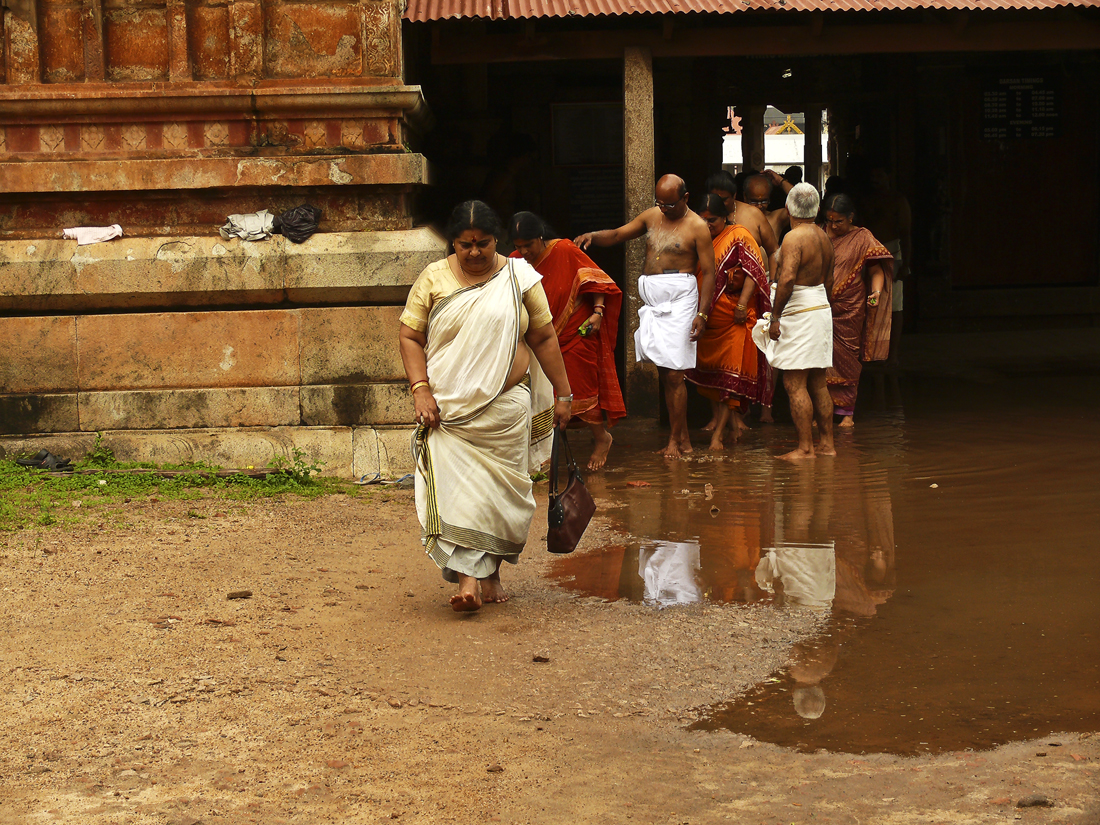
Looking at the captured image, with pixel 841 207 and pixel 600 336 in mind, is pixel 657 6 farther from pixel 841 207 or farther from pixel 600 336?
pixel 600 336

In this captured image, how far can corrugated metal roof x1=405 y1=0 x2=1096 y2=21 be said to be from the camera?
7727 mm

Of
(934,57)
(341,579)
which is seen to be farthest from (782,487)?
(934,57)

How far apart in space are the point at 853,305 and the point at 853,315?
7 centimetres

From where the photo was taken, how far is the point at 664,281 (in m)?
7.86

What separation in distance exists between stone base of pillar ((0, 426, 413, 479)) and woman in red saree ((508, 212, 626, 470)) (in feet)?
3.74

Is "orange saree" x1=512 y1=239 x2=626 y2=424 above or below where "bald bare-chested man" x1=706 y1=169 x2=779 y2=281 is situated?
below

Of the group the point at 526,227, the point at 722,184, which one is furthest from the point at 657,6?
the point at 526,227

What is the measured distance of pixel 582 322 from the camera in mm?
7676

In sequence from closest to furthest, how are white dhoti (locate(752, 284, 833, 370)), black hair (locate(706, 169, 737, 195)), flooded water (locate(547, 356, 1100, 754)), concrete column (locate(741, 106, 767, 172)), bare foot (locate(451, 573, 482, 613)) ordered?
flooded water (locate(547, 356, 1100, 754)), bare foot (locate(451, 573, 482, 613)), white dhoti (locate(752, 284, 833, 370)), black hair (locate(706, 169, 737, 195)), concrete column (locate(741, 106, 767, 172))

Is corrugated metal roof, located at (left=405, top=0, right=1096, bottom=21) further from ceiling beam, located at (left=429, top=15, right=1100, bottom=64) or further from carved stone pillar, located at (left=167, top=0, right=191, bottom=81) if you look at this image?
carved stone pillar, located at (left=167, top=0, right=191, bottom=81)

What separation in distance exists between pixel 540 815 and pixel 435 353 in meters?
2.19

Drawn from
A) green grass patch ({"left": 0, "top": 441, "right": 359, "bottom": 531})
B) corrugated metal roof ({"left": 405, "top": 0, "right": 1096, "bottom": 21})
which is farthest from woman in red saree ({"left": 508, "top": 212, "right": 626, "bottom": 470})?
green grass patch ({"left": 0, "top": 441, "right": 359, "bottom": 531})

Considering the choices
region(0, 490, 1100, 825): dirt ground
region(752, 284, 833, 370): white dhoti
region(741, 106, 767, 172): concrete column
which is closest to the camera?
region(0, 490, 1100, 825): dirt ground

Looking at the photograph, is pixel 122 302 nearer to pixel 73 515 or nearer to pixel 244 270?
pixel 244 270
